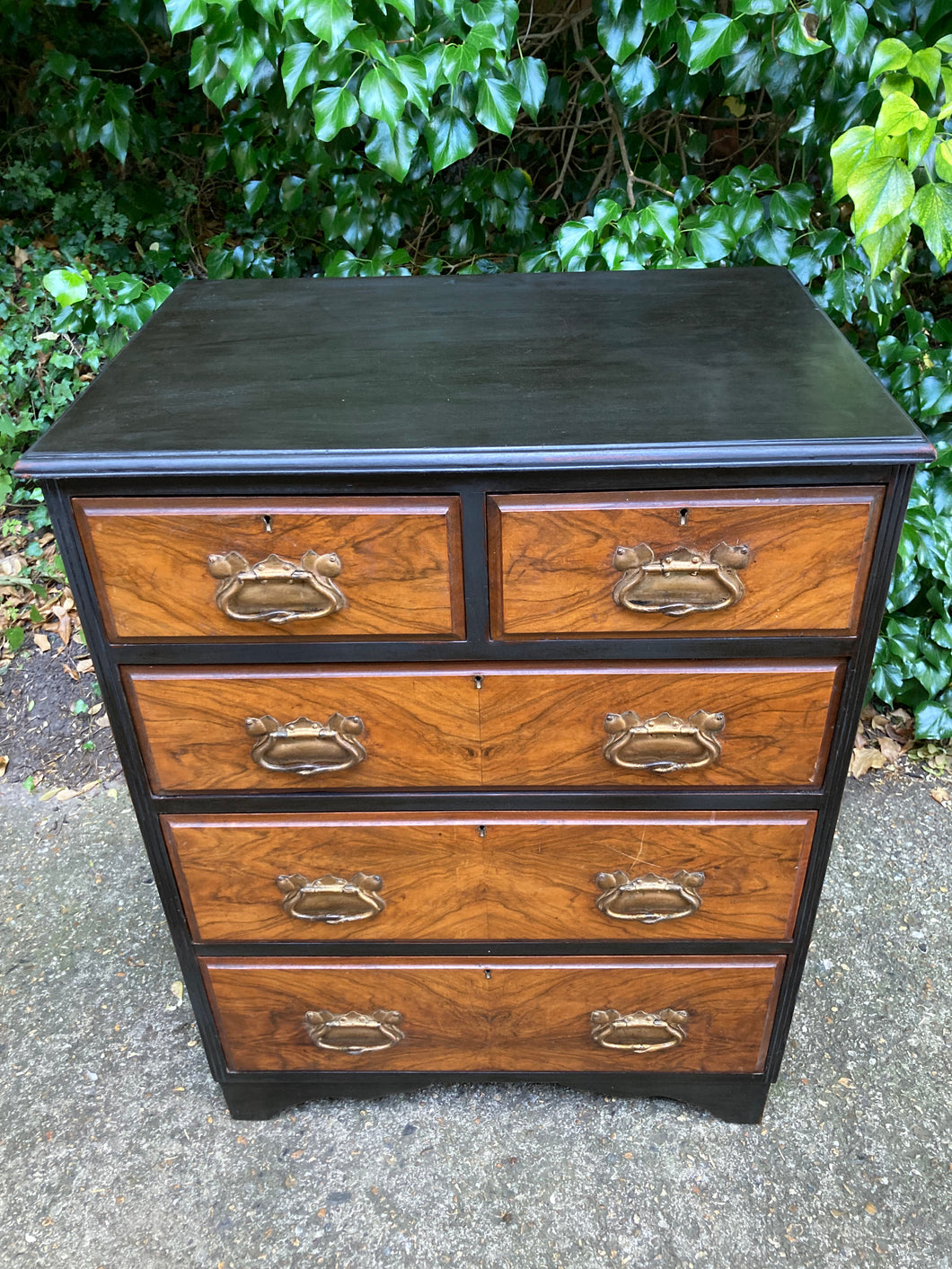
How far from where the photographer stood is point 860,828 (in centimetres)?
213

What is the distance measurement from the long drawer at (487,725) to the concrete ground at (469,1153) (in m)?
0.71

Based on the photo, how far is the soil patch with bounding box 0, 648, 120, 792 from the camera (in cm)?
231

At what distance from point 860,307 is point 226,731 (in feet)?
5.29

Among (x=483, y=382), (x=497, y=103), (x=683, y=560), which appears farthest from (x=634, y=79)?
(x=683, y=560)

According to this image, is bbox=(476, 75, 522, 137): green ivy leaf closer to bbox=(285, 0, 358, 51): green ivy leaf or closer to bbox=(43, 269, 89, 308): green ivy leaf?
bbox=(285, 0, 358, 51): green ivy leaf

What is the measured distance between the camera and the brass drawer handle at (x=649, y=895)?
4.37 ft

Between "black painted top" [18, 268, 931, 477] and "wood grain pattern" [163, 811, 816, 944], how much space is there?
0.52m

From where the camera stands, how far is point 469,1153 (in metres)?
1.55

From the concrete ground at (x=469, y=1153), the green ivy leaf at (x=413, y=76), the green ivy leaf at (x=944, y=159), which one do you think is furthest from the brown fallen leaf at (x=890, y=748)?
the green ivy leaf at (x=413, y=76)

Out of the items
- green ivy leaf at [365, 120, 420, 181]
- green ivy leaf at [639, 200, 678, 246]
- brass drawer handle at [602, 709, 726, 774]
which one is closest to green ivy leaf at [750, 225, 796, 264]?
green ivy leaf at [639, 200, 678, 246]

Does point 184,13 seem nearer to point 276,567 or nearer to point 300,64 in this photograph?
point 300,64

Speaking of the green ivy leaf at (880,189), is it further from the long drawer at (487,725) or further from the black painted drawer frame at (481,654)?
the long drawer at (487,725)

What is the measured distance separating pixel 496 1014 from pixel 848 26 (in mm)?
1668

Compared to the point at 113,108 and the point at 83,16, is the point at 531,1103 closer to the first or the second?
the point at 113,108
